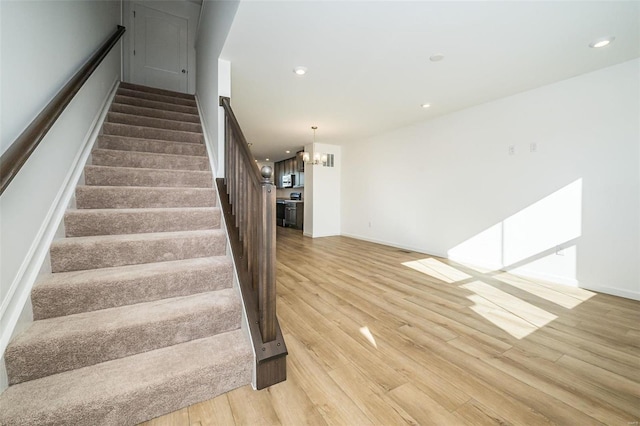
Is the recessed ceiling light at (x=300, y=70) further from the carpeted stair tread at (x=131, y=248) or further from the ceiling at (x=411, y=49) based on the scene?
the carpeted stair tread at (x=131, y=248)

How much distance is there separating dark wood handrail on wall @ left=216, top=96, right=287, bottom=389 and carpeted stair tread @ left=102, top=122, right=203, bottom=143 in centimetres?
178

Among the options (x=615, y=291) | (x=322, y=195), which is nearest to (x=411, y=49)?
(x=615, y=291)

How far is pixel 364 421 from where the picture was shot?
1138 mm

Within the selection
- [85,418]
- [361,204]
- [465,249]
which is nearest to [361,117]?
[361,204]

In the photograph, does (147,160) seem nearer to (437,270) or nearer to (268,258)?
(268,258)

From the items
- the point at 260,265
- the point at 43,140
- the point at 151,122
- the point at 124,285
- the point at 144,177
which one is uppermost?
the point at 151,122

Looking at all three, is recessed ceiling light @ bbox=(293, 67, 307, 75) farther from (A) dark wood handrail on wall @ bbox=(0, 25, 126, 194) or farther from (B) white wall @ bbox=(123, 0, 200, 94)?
(B) white wall @ bbox=(123, 0, 200, 94)

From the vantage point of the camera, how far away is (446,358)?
1.60 metres

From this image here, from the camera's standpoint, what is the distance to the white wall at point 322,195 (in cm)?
630

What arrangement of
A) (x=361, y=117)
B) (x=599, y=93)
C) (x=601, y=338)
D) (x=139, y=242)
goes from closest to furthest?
(x=139, y=242)
(x=601, y=338)
(x=599, y=93)
(x=361, y=117)

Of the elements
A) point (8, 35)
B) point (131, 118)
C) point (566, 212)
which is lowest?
point (566, 212)

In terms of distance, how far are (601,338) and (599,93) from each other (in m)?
2.65

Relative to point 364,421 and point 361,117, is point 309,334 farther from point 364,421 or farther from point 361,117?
point 361,117

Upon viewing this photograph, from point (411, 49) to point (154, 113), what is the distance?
339 cm
